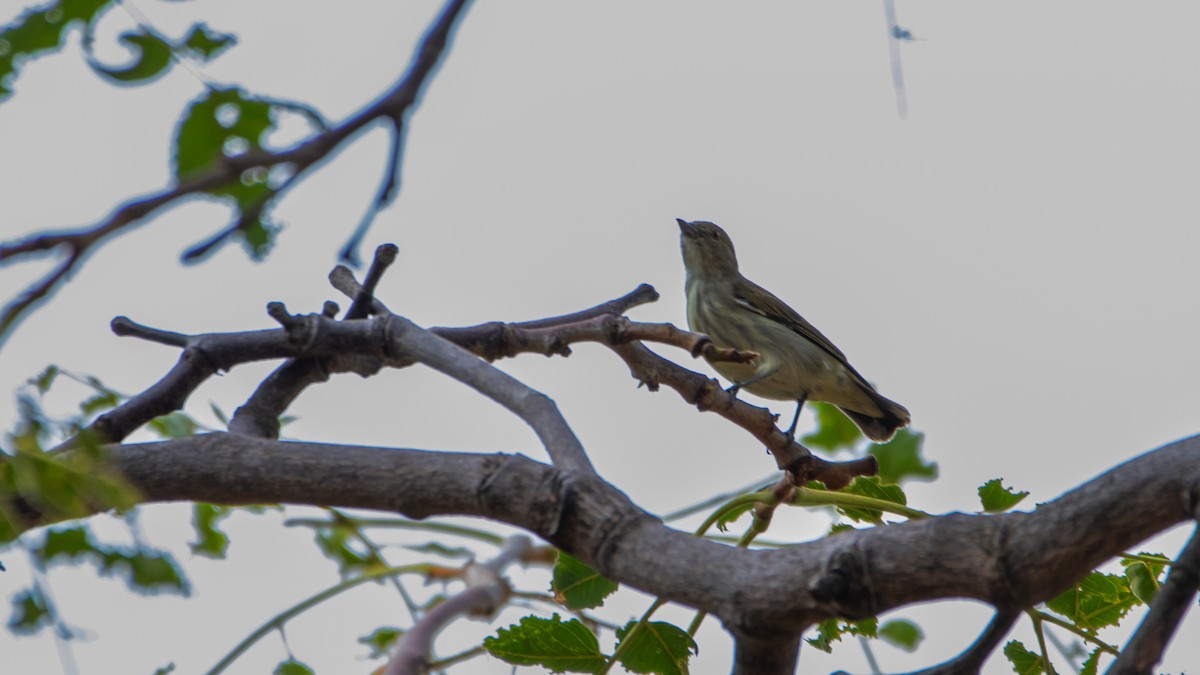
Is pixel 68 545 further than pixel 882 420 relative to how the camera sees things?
No

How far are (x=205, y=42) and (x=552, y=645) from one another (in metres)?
1.49

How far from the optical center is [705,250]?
9.16 metres

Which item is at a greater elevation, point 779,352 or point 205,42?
point 779,352

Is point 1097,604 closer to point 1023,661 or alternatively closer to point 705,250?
point 1023,661

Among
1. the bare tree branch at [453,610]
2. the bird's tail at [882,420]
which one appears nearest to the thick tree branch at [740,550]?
the bare tree branch at [453,610]

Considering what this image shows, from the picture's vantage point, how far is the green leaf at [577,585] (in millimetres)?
2930

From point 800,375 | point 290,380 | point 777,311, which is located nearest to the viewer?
point 290,380

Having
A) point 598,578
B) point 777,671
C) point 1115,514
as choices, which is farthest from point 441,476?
point 1115,514

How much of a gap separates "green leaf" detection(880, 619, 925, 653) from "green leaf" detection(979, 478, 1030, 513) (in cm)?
96

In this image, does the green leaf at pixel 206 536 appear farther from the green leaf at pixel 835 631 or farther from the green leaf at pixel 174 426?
the green leaf at pixel 835 631

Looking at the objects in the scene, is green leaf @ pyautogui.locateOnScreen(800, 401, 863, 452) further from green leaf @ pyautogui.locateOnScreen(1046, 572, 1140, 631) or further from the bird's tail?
the bird's tail

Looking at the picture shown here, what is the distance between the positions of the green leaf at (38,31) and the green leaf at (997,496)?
7.08 ft

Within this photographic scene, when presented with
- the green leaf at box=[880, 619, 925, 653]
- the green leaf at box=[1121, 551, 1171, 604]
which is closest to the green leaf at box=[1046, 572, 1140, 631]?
the green leaf at box=[1121, 551, 1171, 604]

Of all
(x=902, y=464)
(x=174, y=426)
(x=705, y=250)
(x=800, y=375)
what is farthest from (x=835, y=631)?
(x=705, y=250)
